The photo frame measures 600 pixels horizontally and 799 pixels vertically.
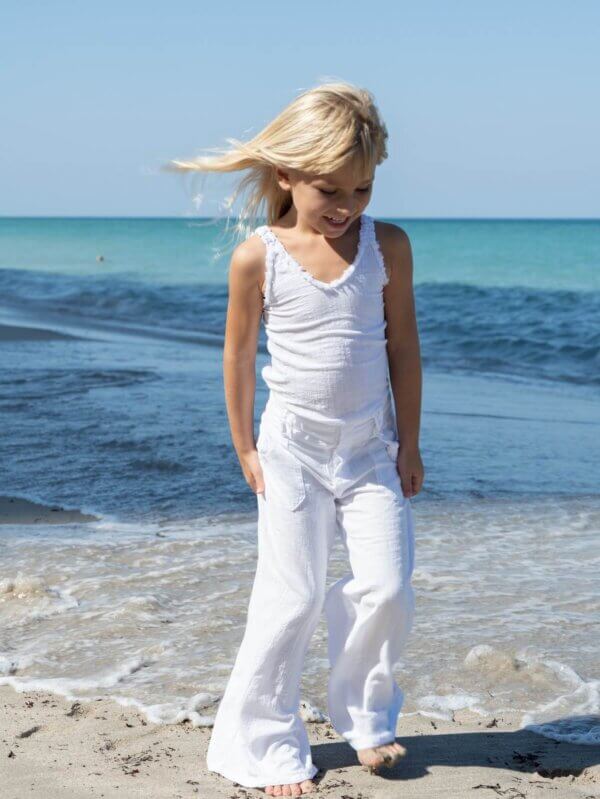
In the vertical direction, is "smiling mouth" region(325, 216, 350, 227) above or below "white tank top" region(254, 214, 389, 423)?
above

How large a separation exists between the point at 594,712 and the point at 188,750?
1315 millimetres

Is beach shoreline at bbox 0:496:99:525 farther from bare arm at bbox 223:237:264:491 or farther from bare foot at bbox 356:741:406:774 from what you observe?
bare foot at bbox 356:741:406:774

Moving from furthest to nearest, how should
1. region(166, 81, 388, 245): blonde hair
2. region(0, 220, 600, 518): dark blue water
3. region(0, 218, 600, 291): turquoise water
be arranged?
region(0, 218, 600, 291): turquoise water
region(0, 220, 600, 518): dark blue water
region(166, 81, 388, 245): blonde hair

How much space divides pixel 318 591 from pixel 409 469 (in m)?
0.41

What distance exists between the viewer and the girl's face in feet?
9.53

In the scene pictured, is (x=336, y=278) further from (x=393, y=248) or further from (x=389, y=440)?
(x=389, y=440)

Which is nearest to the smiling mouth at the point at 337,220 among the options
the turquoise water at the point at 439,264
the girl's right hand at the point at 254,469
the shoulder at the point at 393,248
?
the shoulder at the point at 393,248

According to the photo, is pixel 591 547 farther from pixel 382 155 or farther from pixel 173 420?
pixel 173 420

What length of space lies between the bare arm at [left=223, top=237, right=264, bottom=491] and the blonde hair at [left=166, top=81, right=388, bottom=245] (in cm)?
23

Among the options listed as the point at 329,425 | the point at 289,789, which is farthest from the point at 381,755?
the point at 329,425

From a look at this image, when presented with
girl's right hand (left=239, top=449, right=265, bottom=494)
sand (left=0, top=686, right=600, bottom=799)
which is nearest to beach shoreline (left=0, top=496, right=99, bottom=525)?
sand (left=0, top=686, right=600, bottom=799)

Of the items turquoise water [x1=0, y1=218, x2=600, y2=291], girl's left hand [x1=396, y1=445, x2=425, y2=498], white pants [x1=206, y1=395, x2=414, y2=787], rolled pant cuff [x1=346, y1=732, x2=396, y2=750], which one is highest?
girl's left hand [x1=396, y1=445, x2=425, y2=498]

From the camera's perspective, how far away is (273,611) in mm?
3068

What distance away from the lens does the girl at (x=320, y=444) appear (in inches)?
118
